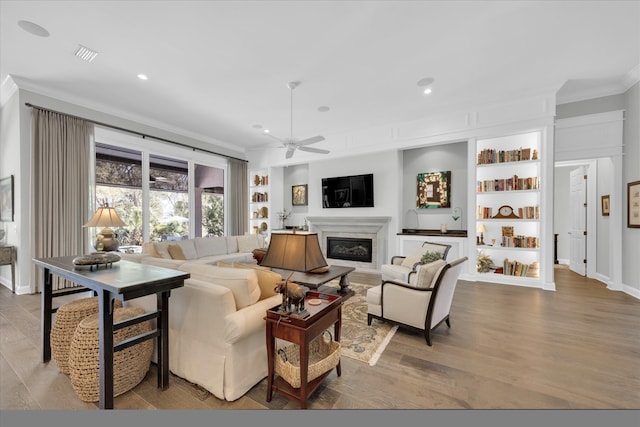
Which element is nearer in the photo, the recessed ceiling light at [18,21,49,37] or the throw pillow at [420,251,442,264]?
the recessed ceiling light at [18,21,49,37]

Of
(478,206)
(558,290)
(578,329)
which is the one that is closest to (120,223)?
(578,329)

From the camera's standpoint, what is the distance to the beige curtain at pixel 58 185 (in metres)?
3.88

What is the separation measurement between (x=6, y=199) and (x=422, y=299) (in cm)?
627

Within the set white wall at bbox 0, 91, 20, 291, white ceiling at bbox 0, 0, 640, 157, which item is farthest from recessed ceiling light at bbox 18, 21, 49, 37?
white wall at bbox 0, 91, 20, 291

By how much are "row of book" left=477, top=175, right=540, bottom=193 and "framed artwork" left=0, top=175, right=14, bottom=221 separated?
764 centimetres

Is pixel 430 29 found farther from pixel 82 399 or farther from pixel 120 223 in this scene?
pixel 82 399

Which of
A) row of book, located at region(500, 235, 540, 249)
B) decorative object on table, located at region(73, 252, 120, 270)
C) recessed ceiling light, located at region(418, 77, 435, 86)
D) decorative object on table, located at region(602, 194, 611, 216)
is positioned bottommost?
row of book, located at region(500, 235, 540, 249)

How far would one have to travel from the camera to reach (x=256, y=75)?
11.8 feet

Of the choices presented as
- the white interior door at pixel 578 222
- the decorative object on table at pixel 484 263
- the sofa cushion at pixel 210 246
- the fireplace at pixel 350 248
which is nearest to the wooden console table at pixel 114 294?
the sofa cushion at pixel 210 246

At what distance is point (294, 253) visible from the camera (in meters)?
1.57

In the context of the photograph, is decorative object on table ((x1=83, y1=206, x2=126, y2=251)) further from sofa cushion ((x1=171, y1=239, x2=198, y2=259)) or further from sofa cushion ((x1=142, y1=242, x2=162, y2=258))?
sofa cushion ((x1=171, y1=239, x2=198, y2=259))

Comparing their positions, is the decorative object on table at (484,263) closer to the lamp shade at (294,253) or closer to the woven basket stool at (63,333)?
the lamp shade at (294,253)

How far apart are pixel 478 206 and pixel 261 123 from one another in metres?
4.54

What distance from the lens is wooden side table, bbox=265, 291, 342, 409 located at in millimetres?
1567
